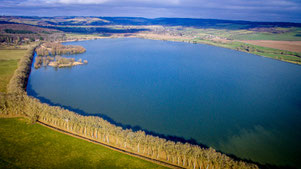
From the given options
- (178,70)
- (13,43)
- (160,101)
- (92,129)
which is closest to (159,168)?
(92,129)

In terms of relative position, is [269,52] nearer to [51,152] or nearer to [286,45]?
[286,45]

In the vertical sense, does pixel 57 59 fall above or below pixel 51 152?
above

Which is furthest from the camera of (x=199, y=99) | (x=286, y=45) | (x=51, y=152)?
(x=286, y=45)

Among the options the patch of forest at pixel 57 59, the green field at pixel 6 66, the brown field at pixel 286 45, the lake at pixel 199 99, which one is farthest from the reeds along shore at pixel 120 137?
the brown field at pixel 286 45

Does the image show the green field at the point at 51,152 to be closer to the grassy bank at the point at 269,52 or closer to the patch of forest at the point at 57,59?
the patch of forest at the point at 57,59

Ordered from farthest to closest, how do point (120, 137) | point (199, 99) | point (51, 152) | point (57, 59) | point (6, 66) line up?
1. point (57, 59)
2. point (6, 66)
3. point (199, 99)
4. point (120, 137)
5. point (51, 152)

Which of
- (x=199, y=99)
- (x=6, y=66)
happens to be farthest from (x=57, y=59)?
(x=199, y=99)
